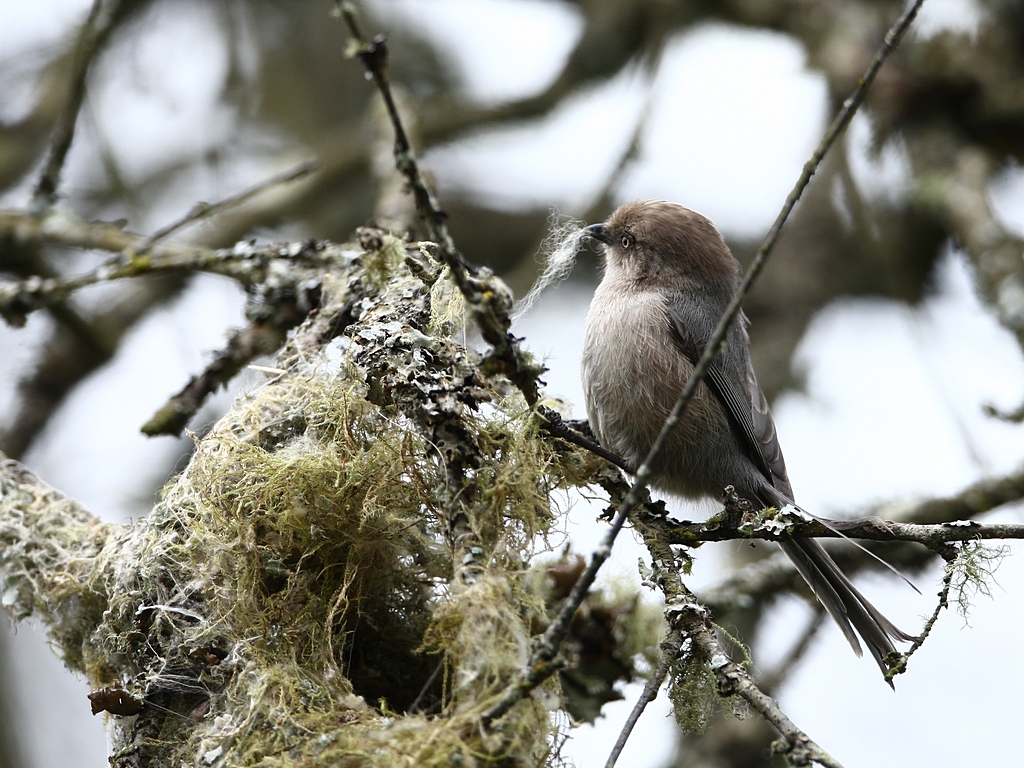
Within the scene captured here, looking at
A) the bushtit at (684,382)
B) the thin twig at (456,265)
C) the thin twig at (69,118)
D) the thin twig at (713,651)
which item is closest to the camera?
the thin twig at (456,265)

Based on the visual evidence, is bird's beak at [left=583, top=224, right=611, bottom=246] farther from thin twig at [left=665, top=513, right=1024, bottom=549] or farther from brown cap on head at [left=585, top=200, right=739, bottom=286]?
thin twig at [left=665, top=513, right=1024, bottom=549]

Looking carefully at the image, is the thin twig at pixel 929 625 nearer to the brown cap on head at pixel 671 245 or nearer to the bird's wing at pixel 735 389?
the bird's wing at pixel 735 389

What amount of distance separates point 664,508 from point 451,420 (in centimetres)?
74

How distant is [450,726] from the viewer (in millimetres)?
1756

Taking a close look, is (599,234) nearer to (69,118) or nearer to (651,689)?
(69,118)

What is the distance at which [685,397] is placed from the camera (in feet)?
5.50

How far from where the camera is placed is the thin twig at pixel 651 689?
1840 millimetres

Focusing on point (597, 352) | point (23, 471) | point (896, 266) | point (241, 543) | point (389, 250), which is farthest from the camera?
point (896, 266)

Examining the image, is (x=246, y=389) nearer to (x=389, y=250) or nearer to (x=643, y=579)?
(x=389, y=250)

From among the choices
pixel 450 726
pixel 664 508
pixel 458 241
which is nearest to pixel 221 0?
pixel 458 241

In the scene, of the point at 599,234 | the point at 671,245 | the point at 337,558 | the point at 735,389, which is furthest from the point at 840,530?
the point at 599,234

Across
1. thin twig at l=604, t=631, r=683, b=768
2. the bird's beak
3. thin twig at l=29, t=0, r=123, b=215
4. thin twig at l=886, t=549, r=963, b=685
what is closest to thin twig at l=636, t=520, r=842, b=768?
thin twig at l=604, t=631, r=683, b=768

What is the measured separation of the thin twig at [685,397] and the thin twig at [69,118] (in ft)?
9.02

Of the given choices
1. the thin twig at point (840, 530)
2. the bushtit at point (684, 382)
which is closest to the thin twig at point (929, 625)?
the thin twig at point (840, 530)
